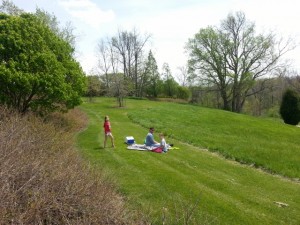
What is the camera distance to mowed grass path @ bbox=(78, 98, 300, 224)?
24.9ft

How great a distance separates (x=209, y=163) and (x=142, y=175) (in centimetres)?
394

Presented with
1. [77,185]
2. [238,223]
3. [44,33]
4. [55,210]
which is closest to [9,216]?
[55,210]

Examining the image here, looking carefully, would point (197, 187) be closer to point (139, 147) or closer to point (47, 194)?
point (47, 194)

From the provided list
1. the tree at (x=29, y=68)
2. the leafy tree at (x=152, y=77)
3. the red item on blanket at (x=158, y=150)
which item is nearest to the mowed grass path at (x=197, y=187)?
the red item on blanket at (x=158, y=150)

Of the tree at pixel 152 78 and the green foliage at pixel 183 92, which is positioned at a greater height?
the tree at pixel 152 78

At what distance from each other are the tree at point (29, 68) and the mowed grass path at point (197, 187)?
152 inches

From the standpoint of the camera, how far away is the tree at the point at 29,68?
15.4 m

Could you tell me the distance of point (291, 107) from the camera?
117 feet

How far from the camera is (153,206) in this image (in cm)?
784

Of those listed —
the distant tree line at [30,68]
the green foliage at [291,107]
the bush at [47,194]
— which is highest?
the distant tree line at [30,68]

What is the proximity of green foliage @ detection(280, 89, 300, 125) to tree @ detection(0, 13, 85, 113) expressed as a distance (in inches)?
1059

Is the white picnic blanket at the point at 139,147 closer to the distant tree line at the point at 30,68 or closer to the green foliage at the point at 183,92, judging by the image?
the distant tree line at the point at 30,68

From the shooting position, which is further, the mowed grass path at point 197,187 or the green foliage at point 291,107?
the green foliage at point 291,107

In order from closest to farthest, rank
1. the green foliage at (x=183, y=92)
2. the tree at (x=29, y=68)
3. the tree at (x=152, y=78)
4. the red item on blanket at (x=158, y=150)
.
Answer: the red item on blanket at (x=158, y=150)
the tree at (x=29, y=68)
the tree at (x=152, y=78)
the green foliage at (x=183, y=92)
